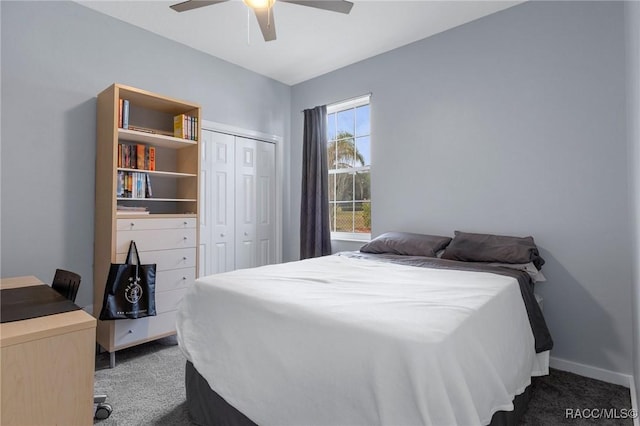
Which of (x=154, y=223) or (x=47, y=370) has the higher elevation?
(x=154, y=223)

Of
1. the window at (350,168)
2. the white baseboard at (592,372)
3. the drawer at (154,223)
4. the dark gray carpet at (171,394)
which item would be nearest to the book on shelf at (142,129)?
the drawer at (154,223)

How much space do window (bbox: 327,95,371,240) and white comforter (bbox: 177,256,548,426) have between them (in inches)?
76.2

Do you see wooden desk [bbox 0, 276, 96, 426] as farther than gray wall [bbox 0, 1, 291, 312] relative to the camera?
No

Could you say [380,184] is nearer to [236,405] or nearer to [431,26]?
[431,26]

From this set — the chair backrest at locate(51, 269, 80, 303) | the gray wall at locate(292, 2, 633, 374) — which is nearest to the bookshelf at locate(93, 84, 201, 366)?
the chair backrest at locate(51, 269, 80, 303)

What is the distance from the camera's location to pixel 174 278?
2.83m

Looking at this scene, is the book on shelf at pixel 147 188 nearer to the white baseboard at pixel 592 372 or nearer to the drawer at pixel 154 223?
the drawer at pixel 154 223

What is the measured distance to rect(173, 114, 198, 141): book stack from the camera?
2987mm

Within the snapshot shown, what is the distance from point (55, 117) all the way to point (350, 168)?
9.00 ft

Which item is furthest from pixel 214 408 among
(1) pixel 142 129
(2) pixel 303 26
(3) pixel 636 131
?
(2) pixel 303 26

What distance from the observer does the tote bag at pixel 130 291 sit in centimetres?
237

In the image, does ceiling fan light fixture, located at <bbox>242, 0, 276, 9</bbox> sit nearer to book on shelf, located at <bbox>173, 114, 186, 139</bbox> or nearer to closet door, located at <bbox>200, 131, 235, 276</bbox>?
book on shelf, located at <bbox>173, 114, 186, 139</bbox>

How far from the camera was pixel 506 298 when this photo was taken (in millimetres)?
1639

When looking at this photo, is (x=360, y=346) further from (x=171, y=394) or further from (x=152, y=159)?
(x=152, y=159)
